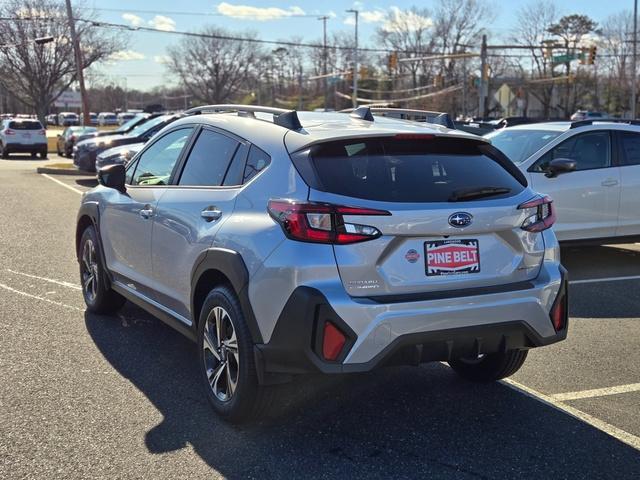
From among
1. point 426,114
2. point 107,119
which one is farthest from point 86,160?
point 107,119

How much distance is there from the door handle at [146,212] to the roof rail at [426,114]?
5.56ft

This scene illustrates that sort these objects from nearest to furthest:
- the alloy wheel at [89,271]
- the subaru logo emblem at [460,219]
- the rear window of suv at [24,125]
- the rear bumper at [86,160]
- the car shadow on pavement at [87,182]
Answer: the subaru logo emblem at [460,219] → the alloy wheel at [89,271] → the rear bumper at [86,160] → the car shadow on pavement at [87,182] → the rear window of suv at [24,125]

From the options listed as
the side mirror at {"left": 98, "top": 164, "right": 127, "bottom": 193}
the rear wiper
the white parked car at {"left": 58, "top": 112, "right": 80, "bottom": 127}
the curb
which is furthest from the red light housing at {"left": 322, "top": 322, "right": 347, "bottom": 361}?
the white parked car at {"left": 58, "top": 112, "right": 80, "bottom": 127}

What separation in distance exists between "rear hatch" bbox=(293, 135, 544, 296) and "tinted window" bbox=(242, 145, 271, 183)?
28 centimetres

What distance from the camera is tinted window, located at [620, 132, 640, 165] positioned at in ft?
27.3

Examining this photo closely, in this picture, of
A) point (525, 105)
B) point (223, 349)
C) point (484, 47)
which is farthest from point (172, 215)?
point (525, 105)

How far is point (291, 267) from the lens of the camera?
328 cm

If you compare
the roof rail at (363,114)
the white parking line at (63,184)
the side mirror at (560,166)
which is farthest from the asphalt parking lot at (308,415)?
the white parking line at (63,184)

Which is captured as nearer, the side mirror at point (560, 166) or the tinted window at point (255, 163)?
the tinted window at point (255, 163)

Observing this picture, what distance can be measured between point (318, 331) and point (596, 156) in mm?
6239

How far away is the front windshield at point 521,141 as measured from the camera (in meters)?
8.33

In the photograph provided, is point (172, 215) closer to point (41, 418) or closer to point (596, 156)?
point (41, 418)

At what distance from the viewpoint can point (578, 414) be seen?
3.98 m

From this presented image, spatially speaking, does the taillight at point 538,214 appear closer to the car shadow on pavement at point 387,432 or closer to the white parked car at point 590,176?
the car shadow on pavement at point 387,432
